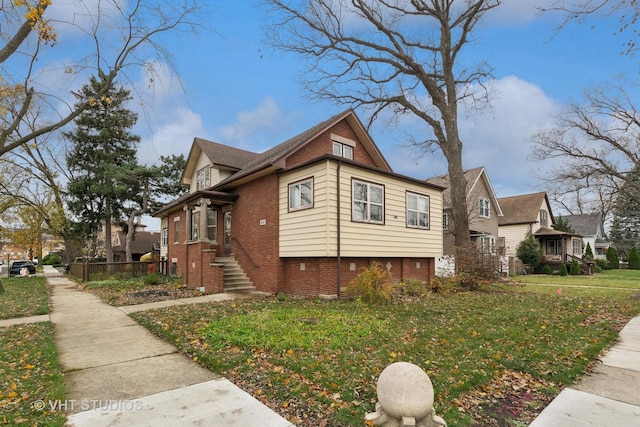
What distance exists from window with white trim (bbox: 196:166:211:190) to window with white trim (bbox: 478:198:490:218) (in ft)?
67.2

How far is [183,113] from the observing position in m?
8.98

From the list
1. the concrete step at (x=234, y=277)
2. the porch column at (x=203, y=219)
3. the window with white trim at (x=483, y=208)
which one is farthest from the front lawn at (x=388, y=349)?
the window with white trim at (x=483, y=208)

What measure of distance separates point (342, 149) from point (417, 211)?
4.53 meters

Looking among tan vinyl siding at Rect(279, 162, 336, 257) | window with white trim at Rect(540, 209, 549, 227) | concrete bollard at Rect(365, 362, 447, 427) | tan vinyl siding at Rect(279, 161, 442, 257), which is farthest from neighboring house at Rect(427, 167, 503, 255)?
concrete bollard at Rect(365, 362, 447, 427)

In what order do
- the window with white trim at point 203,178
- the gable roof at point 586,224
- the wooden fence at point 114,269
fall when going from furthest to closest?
the gable roof at point 586,224, the wooden fence at point 114,269, the window with white trim at point 203,178

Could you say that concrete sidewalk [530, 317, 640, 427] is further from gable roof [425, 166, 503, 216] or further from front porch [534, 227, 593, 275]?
front porch [534, 227, 593, 275]

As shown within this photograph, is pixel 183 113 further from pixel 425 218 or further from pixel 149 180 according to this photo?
pixel 149 180

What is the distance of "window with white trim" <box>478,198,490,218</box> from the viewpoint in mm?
28214

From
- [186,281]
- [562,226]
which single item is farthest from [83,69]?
[562,226]

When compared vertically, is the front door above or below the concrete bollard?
above

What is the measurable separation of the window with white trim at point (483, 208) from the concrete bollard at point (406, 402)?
27079 mm

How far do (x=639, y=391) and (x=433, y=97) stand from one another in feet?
53.4

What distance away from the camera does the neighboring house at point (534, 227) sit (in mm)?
31562

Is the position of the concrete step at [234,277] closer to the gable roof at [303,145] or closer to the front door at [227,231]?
the front door at [227,231]
